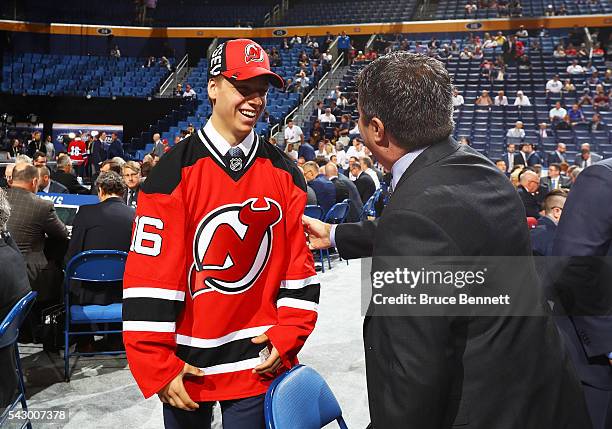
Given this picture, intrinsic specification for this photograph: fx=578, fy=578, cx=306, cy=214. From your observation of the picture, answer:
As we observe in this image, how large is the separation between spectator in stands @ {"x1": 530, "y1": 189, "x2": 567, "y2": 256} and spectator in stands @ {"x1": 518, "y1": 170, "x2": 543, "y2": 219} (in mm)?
1924

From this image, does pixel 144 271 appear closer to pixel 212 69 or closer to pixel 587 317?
pixel 212 69

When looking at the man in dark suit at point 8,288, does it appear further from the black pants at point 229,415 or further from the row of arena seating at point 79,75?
the row of arena seating at point 79,75

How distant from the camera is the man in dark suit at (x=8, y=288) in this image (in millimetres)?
2498

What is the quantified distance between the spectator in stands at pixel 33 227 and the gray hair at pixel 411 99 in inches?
120

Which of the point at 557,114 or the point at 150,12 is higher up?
the point at 150,12

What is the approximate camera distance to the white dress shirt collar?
111 centimetres

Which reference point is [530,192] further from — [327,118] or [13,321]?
[327,118]

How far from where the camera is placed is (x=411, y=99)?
1.08m

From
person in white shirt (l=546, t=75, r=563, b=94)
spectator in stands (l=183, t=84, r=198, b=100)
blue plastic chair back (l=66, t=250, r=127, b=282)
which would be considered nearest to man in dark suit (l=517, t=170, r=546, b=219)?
blue plastic chair back (l=66, t=250, r=127, b=282)

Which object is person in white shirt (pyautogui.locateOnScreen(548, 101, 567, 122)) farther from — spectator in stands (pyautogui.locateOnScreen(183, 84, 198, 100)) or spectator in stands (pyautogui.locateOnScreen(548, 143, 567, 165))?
spectator in stands (pyautogui.locateOnScreen(183, 84, 198, 100))

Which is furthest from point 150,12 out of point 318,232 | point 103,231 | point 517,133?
point 318,232

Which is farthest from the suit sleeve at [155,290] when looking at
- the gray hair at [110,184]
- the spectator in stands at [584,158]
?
the spectator in stands at [584,158]

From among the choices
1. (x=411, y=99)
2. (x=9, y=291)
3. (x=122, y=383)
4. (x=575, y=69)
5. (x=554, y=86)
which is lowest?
(x=122, y=383)

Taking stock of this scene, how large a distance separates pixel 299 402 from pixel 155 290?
48 cm
